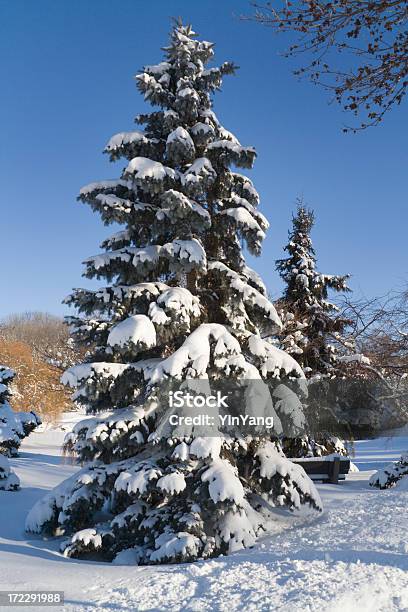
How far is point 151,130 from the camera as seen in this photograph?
9.09m

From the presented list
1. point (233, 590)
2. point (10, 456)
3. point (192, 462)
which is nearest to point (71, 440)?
point (192, 462)

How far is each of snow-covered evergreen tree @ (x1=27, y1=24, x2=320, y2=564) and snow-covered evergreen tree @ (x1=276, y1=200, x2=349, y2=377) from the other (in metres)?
6.65

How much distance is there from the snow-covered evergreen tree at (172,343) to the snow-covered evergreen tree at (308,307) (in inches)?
262

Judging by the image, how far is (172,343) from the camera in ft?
26.5

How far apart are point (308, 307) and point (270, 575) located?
12.2 metres

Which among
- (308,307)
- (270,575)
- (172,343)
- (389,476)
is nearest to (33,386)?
(308,307)

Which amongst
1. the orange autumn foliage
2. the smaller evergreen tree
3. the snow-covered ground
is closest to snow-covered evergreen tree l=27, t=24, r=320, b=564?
the snow-covered ground

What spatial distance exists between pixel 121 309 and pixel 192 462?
2.55m

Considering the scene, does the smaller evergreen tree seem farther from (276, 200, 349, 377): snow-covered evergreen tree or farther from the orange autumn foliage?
the orange autumn foliage

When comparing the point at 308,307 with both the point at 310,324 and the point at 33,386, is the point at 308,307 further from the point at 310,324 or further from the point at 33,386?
the point at 33,386

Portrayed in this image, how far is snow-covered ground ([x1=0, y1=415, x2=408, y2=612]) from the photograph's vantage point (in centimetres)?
404

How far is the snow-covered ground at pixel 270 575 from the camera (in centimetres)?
404

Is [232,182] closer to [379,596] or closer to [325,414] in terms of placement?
[379,596]

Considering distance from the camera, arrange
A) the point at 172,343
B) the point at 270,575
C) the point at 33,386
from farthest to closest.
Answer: the point at 33,386, the point at 172,343, the point at 270,575
